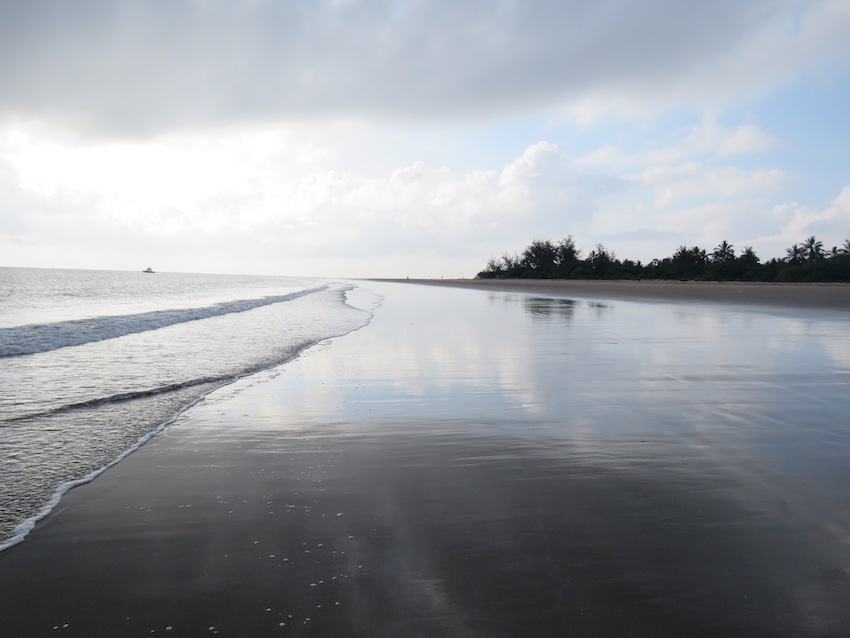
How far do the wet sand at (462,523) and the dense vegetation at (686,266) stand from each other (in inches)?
2675

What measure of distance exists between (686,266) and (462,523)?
317ft

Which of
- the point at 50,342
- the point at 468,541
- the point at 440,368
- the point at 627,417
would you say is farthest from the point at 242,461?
the point at 50,342

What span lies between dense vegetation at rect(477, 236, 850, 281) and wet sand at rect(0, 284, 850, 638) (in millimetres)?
67957

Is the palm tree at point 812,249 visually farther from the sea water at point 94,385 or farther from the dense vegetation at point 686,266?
the sea water at point 94,385

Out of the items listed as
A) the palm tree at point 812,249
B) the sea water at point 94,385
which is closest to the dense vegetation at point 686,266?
the palm tree at point 812,249

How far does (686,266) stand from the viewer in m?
90.3

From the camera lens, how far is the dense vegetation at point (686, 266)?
6412cm

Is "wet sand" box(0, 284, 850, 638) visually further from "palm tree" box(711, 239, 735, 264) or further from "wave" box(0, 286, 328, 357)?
"palm tree" box(711, 239, 735, 264)

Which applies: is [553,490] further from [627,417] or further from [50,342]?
[50,342]

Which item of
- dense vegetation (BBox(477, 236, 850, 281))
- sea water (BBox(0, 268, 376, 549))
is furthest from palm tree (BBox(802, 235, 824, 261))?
sea water (BBox(0, 268, 376, 549))

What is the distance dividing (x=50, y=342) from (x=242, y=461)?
1097cm

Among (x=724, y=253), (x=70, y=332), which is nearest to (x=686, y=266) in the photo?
(x=724, y=253)

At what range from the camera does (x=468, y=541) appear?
3.17m

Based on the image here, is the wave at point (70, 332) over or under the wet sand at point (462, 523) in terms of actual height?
over
